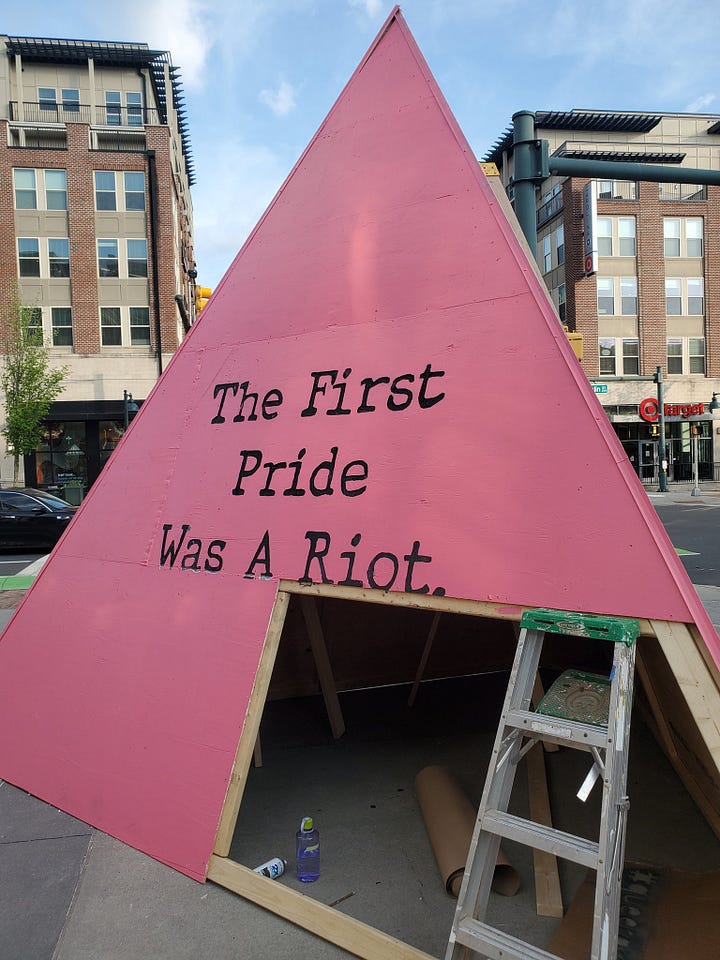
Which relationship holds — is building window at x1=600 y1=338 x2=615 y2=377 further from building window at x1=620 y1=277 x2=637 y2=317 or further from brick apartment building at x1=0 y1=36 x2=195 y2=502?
brick apartment building at x1=0 y1=36 x2=195 y2=502

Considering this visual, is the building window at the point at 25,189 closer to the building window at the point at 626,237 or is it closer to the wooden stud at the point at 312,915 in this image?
the building window at the point at 626,237

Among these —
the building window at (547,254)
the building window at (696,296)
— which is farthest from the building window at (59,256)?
the building window at (696,296)

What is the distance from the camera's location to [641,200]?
35125 mm

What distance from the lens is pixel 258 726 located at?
3553 millimetres

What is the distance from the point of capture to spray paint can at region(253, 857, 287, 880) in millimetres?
3553

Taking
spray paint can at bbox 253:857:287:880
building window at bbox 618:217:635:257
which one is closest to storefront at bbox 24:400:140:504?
building window at bbox 618:217:635:257

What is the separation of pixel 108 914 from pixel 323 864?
3.59ft

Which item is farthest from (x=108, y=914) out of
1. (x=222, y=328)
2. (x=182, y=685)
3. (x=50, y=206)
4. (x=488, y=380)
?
(x=50, y=206)

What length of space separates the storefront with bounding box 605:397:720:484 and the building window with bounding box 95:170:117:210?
25.0 m

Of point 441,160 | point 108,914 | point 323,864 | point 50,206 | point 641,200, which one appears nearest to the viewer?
point 108,914

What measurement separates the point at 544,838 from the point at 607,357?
118 feet

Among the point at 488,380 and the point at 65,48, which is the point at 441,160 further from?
the point at 65,48

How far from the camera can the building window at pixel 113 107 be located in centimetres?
3173

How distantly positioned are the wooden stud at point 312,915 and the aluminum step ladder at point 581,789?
49 centimetres
